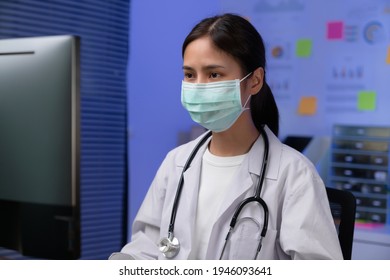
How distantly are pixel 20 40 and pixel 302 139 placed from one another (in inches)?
66.1

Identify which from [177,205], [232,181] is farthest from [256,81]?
[177,205]

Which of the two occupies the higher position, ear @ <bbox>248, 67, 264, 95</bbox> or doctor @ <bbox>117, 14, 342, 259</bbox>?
ear @ <bbox>248, 67, 264, 95</bbox>

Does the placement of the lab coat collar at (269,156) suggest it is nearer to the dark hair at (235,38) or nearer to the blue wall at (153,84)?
the dark hair at (235,38)

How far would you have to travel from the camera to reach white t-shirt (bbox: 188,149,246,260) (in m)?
1.24

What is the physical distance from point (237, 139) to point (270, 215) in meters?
0.23

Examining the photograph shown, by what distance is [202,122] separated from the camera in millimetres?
1312

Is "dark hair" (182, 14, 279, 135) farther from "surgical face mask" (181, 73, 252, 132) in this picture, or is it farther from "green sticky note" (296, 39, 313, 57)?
"green sticky note" (296, 39, 313, 57)

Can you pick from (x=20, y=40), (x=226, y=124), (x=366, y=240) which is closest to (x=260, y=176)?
(x=226, y=124)

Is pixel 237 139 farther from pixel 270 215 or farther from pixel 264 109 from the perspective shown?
pixel 270 215

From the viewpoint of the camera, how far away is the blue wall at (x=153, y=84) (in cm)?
293

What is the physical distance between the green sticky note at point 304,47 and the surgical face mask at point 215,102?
1296 millimetres

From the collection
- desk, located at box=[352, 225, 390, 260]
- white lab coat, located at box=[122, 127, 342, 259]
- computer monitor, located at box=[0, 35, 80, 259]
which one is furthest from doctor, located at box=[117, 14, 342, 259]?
desk, located at box=[352, 225, 390, 260]

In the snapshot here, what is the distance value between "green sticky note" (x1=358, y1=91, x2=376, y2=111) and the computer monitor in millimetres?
1679
